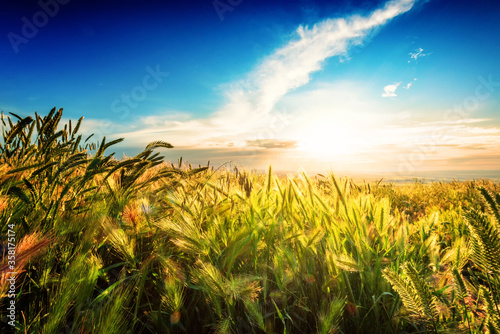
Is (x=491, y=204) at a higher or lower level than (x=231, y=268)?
higher

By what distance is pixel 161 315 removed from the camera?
1231 millimetres

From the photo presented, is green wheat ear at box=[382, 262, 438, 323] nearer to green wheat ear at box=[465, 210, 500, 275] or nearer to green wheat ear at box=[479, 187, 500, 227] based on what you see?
green wheat ear at box=[465, 210, 500, 275]

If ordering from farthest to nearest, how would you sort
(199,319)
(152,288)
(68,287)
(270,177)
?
(270,177) → (152,288) → (199,319) → (68,287)

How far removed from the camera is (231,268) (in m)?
1.35

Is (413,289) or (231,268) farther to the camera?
(231,268)

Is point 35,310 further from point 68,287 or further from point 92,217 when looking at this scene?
point 92,217

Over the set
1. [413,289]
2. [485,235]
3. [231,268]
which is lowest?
[231,268]

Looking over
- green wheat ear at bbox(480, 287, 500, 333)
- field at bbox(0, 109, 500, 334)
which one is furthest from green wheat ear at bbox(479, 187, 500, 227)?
green wheat ear at bbox(480, 287, 500, 333)

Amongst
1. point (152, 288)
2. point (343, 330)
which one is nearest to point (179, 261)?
point (152, 288)

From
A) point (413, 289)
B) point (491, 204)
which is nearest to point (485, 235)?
point (491, 204)

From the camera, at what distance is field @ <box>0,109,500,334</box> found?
37.8 inches

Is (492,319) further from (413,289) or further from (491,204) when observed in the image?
(491,204)

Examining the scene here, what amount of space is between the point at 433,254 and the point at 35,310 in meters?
1.96

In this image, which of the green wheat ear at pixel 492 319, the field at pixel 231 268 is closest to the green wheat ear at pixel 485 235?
the field at pixel 231 268
